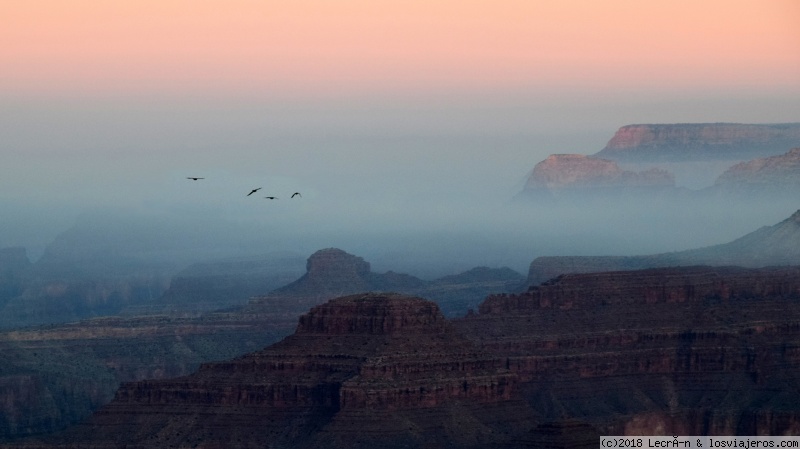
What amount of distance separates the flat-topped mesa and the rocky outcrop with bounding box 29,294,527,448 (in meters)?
0.06

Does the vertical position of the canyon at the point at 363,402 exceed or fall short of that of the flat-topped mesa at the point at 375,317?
it falls short

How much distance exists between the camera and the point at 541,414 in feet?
630

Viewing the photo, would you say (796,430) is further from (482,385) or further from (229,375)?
(229,375)

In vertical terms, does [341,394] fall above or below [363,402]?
above

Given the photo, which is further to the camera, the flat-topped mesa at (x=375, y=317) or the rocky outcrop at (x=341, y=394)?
the flat-topped mesa at (x=375, y=317)

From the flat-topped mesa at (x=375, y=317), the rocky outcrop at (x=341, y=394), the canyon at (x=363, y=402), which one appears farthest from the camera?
the flat-topped mesa at (x=375, y=317)

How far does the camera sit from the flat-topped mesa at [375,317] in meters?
186

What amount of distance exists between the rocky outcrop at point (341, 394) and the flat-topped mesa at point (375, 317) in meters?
0.06

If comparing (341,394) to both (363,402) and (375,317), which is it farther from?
(375,317)

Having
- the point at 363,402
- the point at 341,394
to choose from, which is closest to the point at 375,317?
the point at 341,394

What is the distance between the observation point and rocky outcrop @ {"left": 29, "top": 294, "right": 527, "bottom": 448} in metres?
176

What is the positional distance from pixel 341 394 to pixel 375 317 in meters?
10.0

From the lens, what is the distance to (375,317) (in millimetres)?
187000

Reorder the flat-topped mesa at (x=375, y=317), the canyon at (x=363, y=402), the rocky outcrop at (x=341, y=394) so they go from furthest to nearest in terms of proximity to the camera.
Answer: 1. the flat-topped mesa at (x=375, y=317)
2. the canyon at (x=363, y=402)
3. the rocky outcrop at (x=341, y=394)
